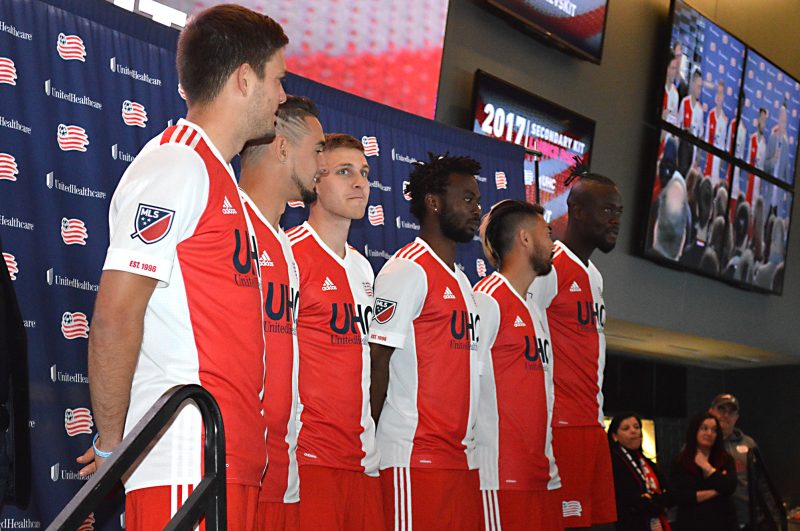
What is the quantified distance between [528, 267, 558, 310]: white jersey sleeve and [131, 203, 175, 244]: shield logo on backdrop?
102 inches

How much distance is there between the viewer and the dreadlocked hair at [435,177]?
4.02 m

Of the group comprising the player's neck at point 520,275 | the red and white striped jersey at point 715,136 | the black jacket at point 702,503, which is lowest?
the black jacket at point 702,503

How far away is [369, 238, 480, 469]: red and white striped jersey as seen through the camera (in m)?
3.61

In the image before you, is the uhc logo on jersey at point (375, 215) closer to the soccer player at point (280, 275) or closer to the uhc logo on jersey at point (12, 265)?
the soccer player at point (280, 275)

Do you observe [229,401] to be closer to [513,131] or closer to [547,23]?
[513,131]

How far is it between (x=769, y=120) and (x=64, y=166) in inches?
327

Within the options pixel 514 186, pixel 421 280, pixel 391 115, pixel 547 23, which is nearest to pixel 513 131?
pixel 547 23

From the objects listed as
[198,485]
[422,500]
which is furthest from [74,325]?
[198,485]

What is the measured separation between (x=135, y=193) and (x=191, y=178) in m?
0.13

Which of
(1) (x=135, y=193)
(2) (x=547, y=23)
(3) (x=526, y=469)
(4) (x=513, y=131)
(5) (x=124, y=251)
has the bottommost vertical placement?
(3) (x=526, y=469)

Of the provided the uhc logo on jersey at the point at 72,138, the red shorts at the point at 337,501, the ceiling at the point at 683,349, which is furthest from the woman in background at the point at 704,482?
the uhc logo on jersey at the point at 72,138

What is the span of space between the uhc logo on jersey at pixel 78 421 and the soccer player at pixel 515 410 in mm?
1498

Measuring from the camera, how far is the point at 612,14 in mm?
8570

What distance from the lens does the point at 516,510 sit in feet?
13.0
